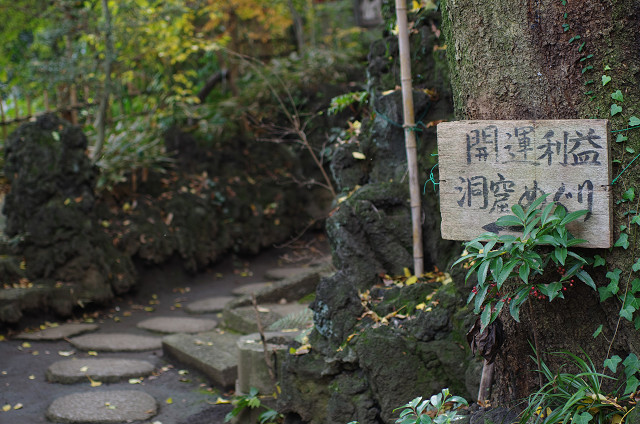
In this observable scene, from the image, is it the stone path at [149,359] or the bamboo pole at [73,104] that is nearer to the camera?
the stone path at [149,359]

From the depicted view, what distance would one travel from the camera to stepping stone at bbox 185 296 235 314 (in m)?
7.34

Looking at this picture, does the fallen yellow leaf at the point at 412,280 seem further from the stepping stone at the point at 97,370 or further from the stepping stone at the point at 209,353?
the stepping stone at the point at 97,370

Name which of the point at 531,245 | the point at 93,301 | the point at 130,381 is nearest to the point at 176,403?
the point at 130,381

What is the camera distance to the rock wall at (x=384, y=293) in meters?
3.48

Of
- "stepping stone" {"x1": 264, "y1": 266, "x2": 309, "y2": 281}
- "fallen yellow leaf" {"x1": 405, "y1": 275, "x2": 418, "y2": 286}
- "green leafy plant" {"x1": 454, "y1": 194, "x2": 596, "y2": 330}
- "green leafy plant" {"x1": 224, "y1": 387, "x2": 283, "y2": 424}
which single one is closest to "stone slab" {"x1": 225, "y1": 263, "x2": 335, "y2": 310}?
"stepping stone" {"x1": 264, "y1": 266, "x2": 309, "y2": 281}

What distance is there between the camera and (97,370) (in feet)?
17.9

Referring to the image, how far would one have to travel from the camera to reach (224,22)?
35.8 feet

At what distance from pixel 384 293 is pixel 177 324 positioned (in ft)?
11.7

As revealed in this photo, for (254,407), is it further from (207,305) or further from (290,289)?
(207,305)

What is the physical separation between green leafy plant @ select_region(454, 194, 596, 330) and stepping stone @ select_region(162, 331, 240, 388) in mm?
3305

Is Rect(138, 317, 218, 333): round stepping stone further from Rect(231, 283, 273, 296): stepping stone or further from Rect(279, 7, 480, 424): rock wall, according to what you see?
Rect(279, 7, 480, 424): rock wall

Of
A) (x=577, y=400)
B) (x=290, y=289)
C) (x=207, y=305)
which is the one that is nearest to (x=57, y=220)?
(x=207, y=305)

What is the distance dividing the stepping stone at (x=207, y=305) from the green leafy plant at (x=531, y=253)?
5.26 metres

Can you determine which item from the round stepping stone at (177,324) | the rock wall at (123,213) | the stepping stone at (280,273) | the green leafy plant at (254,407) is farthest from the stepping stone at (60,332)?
the green leafy plant at (254,407)
